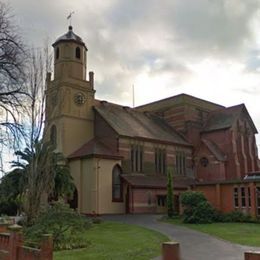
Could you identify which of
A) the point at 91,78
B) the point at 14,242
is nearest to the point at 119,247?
the point at 14,242

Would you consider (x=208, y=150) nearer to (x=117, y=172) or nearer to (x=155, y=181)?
(x=155, y=181)

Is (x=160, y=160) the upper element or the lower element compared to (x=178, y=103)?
lower

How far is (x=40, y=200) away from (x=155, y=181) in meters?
24.3

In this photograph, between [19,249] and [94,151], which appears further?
[94,151]

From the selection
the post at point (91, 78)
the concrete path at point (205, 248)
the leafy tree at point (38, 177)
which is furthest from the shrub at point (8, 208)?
the concrete path at point (205, 248)

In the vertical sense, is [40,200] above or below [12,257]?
above

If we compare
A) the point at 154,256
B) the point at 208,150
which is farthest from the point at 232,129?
the point at 154,256

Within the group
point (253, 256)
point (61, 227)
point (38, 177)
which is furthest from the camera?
point (38, 177)

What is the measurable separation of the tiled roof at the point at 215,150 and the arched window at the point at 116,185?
15.8 meters

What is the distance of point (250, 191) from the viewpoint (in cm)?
3512

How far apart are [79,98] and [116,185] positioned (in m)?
11.2

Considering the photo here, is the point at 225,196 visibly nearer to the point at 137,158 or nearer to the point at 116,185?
the point at 116,185

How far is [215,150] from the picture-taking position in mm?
57531

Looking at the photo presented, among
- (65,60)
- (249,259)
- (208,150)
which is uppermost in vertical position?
(65,60)
